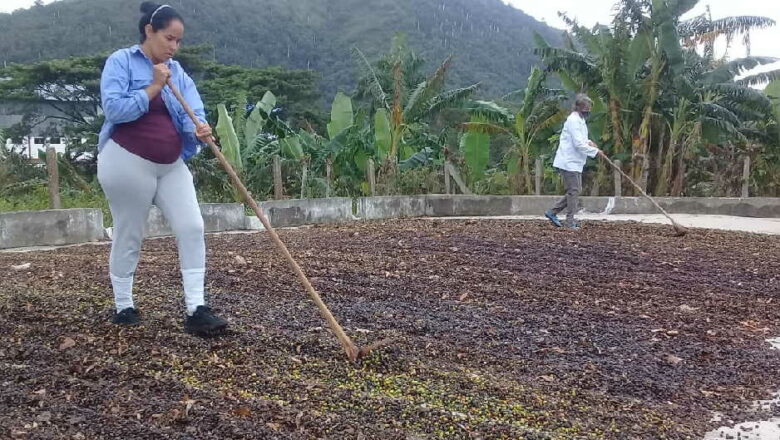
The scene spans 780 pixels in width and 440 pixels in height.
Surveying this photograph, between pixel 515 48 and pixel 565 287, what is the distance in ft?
207

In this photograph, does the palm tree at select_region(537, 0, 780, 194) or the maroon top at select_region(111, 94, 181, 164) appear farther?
the palm tree at select_region(537, 0, 780, 194)

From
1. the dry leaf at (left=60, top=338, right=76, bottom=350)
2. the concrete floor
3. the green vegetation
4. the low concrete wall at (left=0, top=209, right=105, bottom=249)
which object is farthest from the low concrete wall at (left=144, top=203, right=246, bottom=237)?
the dry leaf at (left=60, top=338, right=76, bottom=350)

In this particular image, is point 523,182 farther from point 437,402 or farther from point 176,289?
point 437,402

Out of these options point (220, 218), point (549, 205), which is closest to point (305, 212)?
point (220, 218)

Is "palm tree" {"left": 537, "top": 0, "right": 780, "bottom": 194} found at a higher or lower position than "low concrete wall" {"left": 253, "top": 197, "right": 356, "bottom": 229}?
higher

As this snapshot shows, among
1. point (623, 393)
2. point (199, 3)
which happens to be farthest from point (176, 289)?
point (199, 3)

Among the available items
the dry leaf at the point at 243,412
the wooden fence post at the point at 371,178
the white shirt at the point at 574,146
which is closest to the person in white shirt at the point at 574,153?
the white shirt at the point at 574,146

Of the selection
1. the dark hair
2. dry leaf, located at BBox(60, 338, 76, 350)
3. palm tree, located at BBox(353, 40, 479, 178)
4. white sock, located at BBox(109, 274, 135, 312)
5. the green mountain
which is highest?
the green mountain

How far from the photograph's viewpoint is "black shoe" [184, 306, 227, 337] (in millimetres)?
3672

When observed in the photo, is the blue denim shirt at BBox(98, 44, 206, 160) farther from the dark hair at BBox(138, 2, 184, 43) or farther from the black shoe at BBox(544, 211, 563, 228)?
the black shoe at BBox(544, 211, 563, 228)

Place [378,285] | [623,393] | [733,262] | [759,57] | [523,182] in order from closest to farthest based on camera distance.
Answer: [623,393] → [378,285] → [733,262] → [759,57] → [523,182]

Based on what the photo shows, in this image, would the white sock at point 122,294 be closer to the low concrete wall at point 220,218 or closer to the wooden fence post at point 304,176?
the low concrete wall at point 220,218

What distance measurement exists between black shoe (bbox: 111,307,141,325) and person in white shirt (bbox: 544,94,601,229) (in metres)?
6.62

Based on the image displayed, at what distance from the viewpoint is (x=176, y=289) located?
494cm
